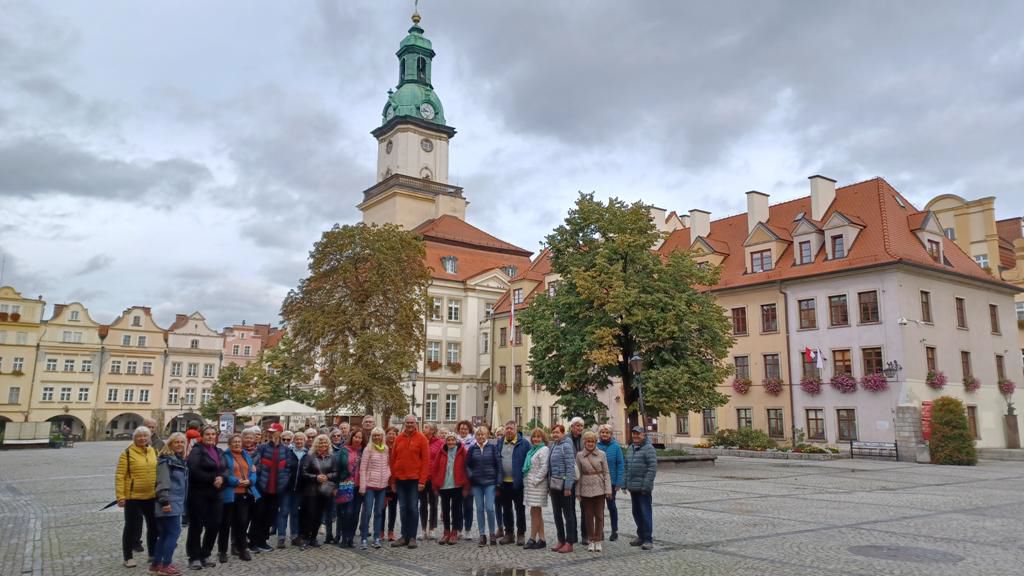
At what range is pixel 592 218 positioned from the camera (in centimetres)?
2898

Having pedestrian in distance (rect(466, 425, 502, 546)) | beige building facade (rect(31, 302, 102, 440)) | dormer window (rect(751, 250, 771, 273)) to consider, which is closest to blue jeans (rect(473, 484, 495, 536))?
pedestrian in distance (rect(466, 425, 502, 546))

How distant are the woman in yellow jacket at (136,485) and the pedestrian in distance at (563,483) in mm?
5310

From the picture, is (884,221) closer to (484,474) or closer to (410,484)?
(484,474)

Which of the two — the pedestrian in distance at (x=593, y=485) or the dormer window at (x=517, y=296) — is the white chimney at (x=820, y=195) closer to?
the dormer window at (x=517, y=296)

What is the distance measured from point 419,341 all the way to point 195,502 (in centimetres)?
2501

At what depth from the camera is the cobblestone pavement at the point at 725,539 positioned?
938 cm

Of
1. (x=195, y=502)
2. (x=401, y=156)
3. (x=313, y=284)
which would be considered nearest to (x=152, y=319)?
(x=401, y=156)

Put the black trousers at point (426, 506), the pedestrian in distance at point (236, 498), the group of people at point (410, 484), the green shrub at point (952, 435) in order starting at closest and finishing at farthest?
the pedestrian in distance at point (236, 498)
the group of people at point (410, 484)
the black trousers at point (426, 506)
the green shrub at point (952, 435)

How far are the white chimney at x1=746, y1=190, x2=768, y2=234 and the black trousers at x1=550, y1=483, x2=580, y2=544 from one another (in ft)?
109

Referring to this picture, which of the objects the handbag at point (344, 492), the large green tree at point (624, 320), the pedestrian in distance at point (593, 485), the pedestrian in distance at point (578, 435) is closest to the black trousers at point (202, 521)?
the handbag at point (344, 492)

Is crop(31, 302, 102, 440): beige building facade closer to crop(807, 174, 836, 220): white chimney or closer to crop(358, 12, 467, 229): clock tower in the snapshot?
crop(358, 12, 467, 229): clock tower

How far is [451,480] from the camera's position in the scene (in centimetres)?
1136

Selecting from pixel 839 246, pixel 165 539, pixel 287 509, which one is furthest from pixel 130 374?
pixel 165 539

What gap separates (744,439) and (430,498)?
26141mm
